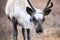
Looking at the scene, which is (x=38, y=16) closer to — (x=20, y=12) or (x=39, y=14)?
(x=39, y=14)

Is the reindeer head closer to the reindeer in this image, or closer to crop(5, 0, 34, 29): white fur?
the reindeer

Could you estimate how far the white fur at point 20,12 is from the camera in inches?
116

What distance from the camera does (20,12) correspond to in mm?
2998

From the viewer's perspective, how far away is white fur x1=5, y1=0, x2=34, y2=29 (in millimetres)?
2955

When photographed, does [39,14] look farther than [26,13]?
No

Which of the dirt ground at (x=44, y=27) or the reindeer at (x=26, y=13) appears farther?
the dirt ground at (x=44, y=27)

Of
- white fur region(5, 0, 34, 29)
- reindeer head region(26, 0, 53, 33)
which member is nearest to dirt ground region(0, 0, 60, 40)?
white fur region(5, 0, 34, 29)

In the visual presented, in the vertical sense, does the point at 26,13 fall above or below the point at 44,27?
above

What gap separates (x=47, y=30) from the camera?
13.4 feet

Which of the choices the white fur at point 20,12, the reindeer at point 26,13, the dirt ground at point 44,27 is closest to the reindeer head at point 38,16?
the reindeer at point 26,13

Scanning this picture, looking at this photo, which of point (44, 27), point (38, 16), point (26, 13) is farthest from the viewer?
point (44, 27)

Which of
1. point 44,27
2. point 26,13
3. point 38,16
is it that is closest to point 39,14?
point 38,16

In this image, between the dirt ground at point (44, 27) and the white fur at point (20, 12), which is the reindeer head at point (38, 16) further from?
the dirt ground at point (44, 27)

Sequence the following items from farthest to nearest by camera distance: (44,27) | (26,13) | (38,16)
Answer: (44,27)
(26,13)
(38,16)
